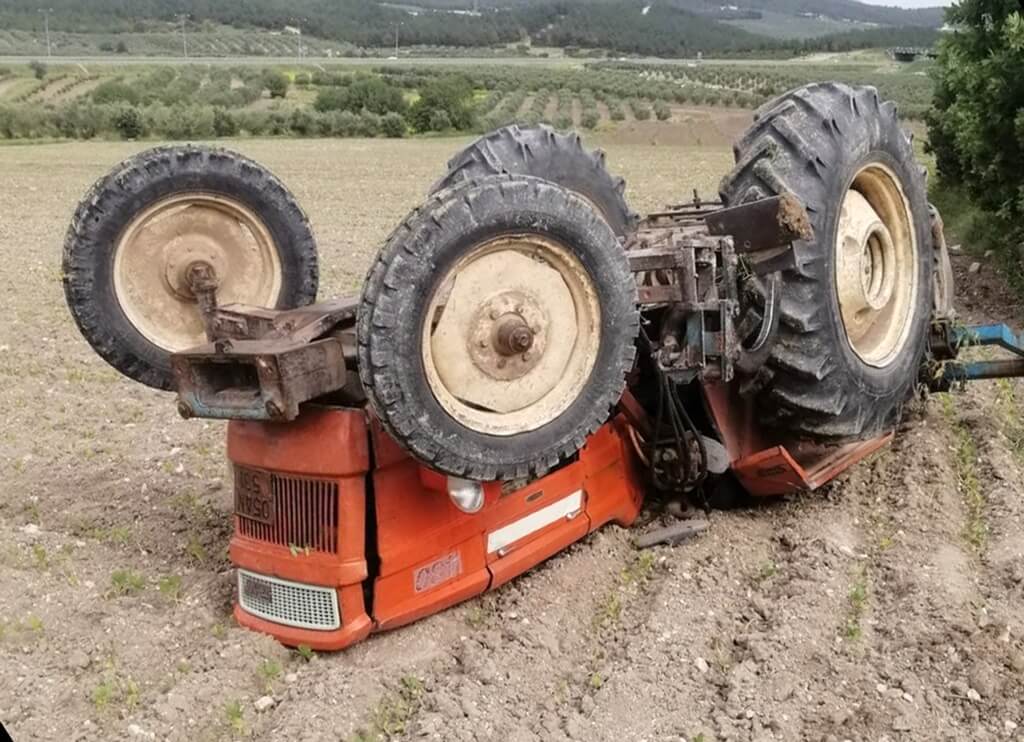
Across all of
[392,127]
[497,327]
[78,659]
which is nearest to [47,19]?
[392,127]

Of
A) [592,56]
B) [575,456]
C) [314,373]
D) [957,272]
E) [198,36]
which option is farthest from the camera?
[592,56]

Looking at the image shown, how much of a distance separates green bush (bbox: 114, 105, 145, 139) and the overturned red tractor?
35.5 m

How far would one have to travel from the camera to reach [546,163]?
5.36m

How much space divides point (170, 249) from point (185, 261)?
0.07 m

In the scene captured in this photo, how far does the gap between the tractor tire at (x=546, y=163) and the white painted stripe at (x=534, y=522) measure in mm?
1529

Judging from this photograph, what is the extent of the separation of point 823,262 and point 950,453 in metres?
1.81

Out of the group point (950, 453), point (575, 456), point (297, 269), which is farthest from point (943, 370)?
point (297, 269)

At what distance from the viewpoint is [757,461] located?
4625 mm

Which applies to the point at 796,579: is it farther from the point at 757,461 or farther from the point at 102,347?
the point at 102,347

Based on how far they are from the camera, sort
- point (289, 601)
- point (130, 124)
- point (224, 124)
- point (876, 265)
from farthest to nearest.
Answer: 1. point (224, 124)
2. point (130, 124)
3. point (876, 265)
4. point (289, 601)

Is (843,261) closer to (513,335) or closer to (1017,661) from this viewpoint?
(1017,661)

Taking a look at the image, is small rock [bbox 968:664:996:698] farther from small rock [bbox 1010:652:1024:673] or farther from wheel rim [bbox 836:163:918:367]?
wheel rim [bbox 836:163:918:367]

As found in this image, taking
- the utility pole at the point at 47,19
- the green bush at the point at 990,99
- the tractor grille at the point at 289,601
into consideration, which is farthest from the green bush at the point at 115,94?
the utility pole at the point at 47,19

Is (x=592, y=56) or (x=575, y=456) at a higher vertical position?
(x=592, y=56)
